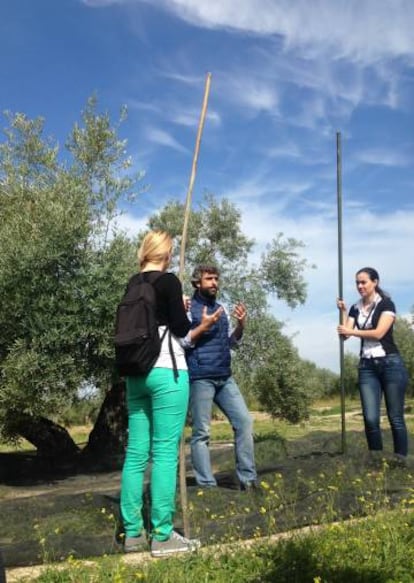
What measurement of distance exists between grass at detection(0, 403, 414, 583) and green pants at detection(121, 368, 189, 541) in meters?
0.28

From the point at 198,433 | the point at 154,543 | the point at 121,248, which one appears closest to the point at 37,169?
the point at 121,248

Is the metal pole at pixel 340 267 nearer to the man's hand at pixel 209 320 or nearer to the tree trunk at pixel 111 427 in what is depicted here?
the man's hand at pixel 209 320

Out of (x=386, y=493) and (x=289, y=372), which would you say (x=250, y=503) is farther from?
(x=289, y=372)

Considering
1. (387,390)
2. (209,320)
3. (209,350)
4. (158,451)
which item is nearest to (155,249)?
(209,320)

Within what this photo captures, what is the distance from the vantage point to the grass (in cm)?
335

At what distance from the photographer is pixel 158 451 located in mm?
4281

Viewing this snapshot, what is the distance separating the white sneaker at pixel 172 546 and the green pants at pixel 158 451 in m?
0.08

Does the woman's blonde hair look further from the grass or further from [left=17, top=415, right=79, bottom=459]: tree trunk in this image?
[left=17, top=415, right=79, bottom=459]: tree trunk

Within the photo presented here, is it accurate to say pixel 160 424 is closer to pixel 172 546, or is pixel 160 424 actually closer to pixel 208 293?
pixel 172 546

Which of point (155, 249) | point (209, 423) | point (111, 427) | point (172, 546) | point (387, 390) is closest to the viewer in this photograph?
point (172, 546)

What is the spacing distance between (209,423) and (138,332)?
199 centimetres

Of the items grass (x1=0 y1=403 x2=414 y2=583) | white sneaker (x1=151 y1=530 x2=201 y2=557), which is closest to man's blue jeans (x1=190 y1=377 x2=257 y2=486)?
grass (x1=0 y1=403 x2=414 y2=583)

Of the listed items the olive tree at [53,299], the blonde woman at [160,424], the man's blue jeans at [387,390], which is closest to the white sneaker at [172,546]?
the blonde woman at [160,424]

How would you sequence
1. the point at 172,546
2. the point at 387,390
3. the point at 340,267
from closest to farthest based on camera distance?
1. the point at 172,546
2. the point at 387,390
3. the point at 340,267
